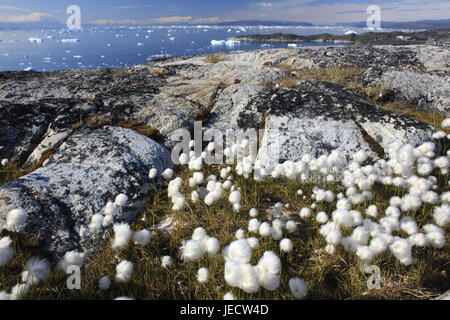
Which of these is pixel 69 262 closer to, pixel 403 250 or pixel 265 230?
pixel 265 230

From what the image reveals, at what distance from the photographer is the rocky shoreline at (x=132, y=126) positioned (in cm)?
255

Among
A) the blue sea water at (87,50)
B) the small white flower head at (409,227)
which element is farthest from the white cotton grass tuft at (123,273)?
the blue sea water at (87,50)

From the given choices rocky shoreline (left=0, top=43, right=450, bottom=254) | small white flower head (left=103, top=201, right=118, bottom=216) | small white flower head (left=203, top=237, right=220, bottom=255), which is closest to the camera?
small white flower head (left=203, top=237, right=220, bottom=255)

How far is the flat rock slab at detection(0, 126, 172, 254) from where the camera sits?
232cm

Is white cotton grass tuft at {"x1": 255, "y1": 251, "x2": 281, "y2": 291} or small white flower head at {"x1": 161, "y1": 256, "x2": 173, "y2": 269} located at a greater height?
white cotton grass tuft at {"x1": 255, "y1": 251, "x2": 281, "y2": 291}

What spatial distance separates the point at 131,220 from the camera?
2.81m

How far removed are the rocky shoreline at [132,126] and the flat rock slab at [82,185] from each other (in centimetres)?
1

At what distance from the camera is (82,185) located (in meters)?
2.78

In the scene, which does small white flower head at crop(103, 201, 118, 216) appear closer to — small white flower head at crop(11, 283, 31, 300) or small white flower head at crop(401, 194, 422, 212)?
small white flower head at crop(11, 283, 31, 300)

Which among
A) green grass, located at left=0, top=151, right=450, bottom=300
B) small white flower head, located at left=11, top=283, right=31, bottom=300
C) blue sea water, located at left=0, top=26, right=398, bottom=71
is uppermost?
blue sea water, located at left=0, top=26, right=398, bottom=71

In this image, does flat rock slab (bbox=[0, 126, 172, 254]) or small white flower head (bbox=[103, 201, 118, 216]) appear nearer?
flat rock slab (bbox=[0, 126, 172, 254])

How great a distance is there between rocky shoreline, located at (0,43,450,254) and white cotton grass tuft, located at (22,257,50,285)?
13.8 inches

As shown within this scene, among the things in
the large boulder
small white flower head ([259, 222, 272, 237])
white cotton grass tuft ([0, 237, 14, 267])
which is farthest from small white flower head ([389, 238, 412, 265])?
white cotton grass tuft ([0, 237, 14, 267])
